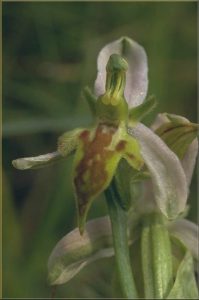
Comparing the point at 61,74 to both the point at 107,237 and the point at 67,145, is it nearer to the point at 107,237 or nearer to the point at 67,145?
the point at 107,237

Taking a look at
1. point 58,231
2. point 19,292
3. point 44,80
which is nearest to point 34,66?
point 44,80

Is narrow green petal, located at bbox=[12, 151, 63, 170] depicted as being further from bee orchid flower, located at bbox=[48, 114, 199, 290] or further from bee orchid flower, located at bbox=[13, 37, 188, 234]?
bee orchid flower, located at bbox=[48, 114, 199, 290]

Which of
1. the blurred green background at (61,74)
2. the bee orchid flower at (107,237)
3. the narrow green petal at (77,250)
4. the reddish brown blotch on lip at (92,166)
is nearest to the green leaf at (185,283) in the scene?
the bee orchid flower at (107,237)

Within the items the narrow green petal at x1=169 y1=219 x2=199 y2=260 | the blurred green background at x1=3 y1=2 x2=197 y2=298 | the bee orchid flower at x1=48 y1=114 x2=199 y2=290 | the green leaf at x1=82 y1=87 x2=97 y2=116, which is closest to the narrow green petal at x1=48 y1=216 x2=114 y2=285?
→ the bee orchid flower at x1=48 y1=114 x2=199 y2=290

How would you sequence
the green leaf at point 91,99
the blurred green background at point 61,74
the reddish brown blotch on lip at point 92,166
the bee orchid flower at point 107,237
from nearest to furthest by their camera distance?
the reddish brown blotch on lip at point 92,166 < the green leaf at point 91,99 < the bee orchid flower at point 107,237 < the blurred green background at point 61,74

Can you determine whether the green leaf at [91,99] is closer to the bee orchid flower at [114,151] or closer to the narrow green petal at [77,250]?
the bee orchid flower at [114,151]

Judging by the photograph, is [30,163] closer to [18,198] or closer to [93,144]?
[93,144]
